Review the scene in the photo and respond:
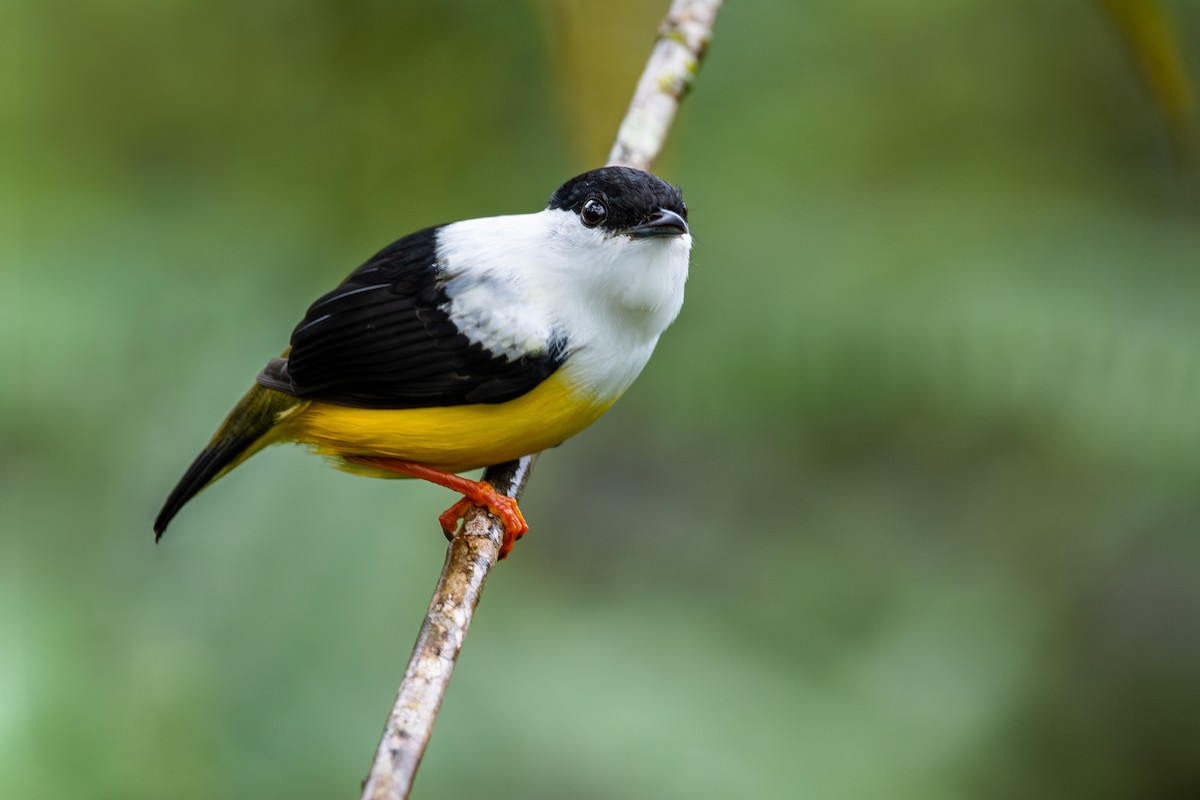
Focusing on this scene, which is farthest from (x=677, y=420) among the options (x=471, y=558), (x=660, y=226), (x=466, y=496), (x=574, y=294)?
(x=471, y=558)

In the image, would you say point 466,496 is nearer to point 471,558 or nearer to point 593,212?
point 471,558

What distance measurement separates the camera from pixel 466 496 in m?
3.10

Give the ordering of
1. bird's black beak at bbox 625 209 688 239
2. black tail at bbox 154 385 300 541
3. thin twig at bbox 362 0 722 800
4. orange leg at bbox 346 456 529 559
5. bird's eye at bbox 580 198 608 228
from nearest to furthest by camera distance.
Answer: thin twig at bbox 362 0 722 800 → bird's black beak at bbox 625 209 688 239 → bird's eye at bbox 580 198 608 228 → orange leg at bbox 346 456 529 559 → black tail at bbox 154 385 300 541

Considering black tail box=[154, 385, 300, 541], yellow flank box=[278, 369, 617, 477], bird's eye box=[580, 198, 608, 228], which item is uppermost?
bird's eye box=[580, 198, 608, 228]

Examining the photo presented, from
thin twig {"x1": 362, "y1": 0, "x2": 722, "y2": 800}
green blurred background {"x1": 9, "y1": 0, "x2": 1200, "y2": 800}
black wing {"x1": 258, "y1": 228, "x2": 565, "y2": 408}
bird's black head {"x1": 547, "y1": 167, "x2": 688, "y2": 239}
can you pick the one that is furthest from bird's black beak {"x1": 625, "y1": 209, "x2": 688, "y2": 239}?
green blurred background {"x1": 9, "y1": 0, "x2": 1200, "y2": 800}

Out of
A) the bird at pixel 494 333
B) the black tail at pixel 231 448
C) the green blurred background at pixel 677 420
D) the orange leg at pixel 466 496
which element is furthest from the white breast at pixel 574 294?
the green blurred background at pixel 677 420

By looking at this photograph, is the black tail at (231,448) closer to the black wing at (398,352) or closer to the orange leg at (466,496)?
the black wing at (398,352)

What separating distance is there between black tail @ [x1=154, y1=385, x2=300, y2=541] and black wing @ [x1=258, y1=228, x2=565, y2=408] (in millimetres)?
123

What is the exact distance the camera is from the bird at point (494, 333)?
278 cm

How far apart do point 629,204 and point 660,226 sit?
109 millimetres

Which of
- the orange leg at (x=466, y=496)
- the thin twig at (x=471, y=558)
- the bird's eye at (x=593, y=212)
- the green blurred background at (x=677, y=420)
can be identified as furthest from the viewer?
the green blurred background at (x=677, y=420)

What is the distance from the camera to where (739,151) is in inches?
207

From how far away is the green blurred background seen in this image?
11.6ft

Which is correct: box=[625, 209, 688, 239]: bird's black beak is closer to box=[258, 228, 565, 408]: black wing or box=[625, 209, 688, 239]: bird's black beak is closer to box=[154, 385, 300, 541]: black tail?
box=[258, 228, 565, 408]: black wing
